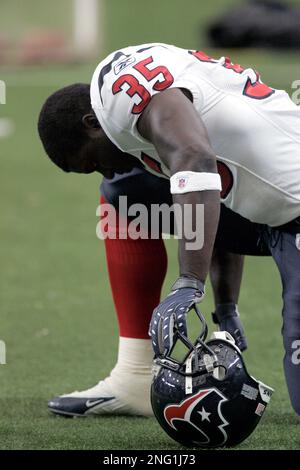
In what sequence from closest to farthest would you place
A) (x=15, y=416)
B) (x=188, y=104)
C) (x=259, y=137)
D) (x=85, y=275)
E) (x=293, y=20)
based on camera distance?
(x=188, y=104) < (x=259, y=137) < (x=15, y=416) < (x=85, y=275) < (x=293, y=20)

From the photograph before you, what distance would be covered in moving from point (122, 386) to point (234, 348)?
30.6 inches

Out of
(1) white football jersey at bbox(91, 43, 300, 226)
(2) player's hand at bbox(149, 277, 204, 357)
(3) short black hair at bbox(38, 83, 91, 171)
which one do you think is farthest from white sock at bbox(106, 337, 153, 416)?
(2) player's hand at bbox(149, 277, 204, 357)

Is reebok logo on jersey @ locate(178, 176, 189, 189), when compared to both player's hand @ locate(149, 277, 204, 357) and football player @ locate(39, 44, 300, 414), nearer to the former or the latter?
football player @ locate(39, 44, 300, 414)

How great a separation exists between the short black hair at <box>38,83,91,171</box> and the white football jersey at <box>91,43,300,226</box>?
8 cm

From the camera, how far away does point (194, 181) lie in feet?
8.58

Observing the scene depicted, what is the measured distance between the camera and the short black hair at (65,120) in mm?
3029

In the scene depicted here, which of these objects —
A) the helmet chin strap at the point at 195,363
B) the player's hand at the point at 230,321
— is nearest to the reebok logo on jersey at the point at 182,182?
the helmet chin strap at the point at 195,363

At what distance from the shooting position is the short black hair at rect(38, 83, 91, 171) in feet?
9.94

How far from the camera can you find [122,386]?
11.3ft

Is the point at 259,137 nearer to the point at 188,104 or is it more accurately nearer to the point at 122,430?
the point at 188,104

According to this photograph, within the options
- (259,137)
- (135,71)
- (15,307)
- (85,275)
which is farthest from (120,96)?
(85,275)

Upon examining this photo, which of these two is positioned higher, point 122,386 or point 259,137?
point 259,137

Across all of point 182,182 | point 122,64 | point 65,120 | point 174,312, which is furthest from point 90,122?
point 174,312

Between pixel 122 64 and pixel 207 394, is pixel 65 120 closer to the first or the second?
pixel 122 64
